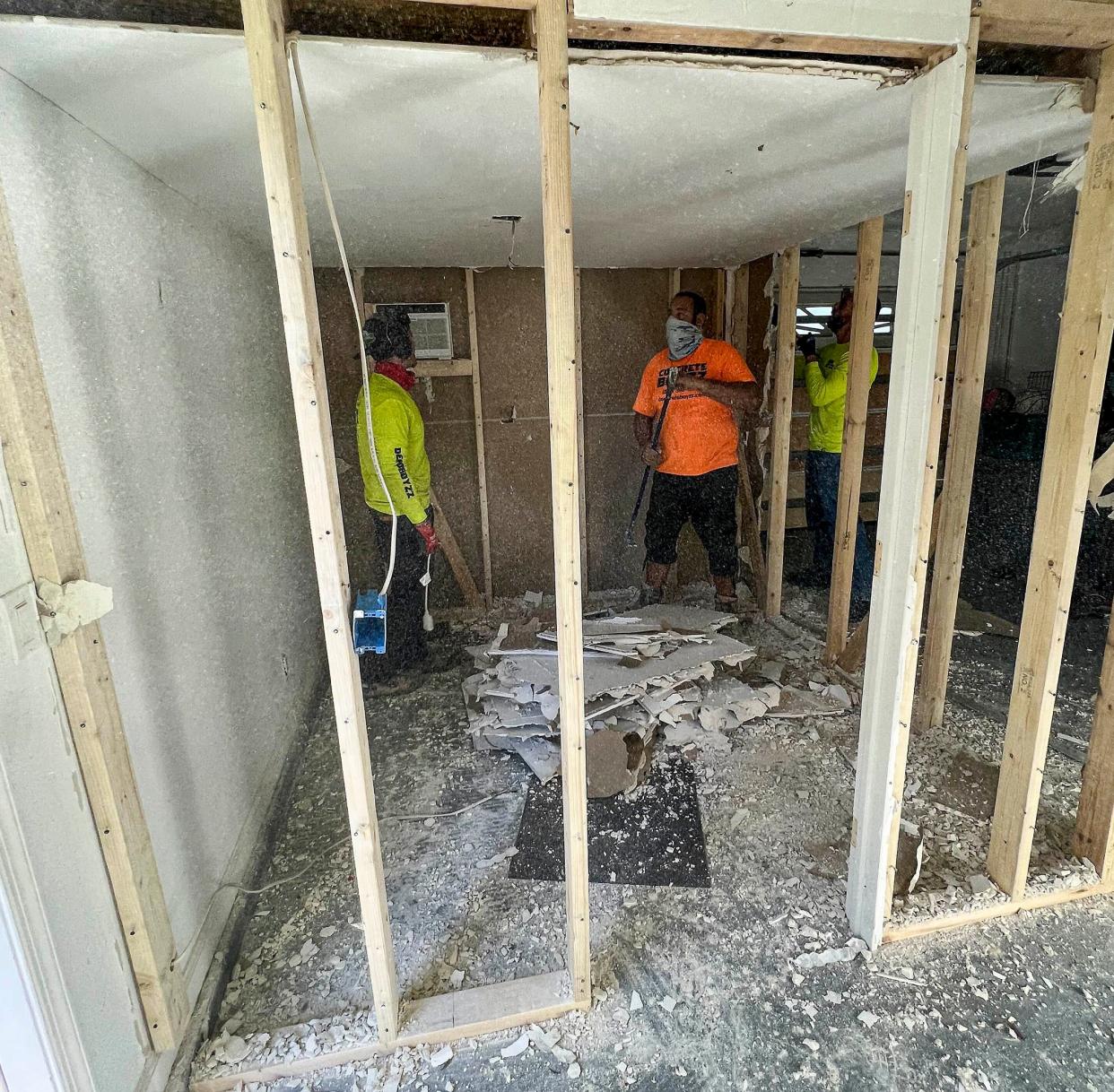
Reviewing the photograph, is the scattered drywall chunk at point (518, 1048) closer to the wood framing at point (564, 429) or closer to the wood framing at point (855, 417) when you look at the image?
the wood framing at point (564, 429)

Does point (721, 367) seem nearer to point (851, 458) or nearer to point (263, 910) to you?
point (851, 458)

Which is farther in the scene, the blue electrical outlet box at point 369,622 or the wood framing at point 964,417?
the wood framing at point 964,417

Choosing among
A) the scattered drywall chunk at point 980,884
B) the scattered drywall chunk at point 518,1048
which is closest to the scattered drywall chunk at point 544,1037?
the scattered drywall chunk at point 518,1048

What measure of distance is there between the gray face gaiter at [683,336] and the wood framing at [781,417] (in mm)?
457

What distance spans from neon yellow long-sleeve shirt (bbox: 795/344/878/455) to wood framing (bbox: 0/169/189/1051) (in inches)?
133

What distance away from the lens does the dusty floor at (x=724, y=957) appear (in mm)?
1338

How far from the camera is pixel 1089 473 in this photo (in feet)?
4.83

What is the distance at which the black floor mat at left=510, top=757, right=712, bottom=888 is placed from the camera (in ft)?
6.14

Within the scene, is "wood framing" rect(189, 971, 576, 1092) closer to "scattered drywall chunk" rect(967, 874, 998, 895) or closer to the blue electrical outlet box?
the blue electrical outlet box

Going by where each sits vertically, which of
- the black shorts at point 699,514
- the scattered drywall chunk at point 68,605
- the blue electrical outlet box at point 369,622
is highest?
the scattered drywall chunk at point 68,605

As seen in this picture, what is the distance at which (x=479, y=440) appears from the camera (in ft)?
12.3

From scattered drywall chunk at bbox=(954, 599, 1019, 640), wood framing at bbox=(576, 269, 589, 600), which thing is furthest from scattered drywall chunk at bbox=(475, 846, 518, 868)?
scattered drywall chunk at bbox=(954, 599, 1019, 640)

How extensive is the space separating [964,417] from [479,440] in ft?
8.20

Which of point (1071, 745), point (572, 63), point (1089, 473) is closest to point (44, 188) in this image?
point (572, 63)
